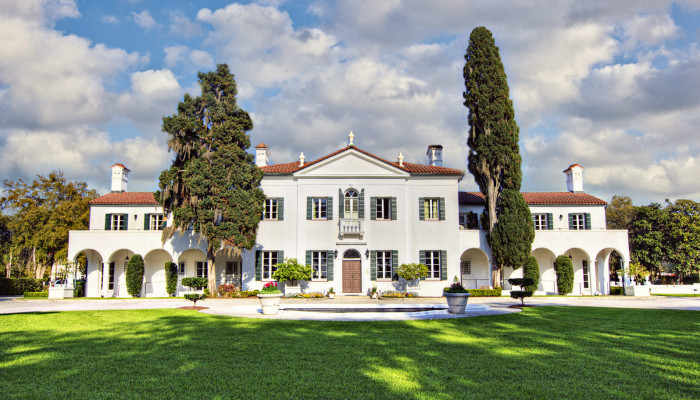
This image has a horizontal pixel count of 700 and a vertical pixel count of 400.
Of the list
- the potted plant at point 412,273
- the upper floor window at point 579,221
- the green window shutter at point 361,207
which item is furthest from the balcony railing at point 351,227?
the upper floor window at point 579,221

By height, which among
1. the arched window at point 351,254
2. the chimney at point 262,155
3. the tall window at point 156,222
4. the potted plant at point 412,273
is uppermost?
the chimney at point 262,155

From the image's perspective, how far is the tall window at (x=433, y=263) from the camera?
28453 mm

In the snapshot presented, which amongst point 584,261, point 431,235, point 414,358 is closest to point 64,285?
point 431,235

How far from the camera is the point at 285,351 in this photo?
372 inches

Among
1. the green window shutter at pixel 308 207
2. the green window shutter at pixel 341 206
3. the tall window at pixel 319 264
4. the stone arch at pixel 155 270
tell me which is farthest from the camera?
the stone arch at pixel 155 270

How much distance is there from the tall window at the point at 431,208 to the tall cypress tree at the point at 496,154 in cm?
320

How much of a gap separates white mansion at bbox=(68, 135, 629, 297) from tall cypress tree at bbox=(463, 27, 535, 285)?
149 cm

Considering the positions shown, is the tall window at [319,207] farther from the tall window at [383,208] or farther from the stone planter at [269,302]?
the stone planter at [269,302]

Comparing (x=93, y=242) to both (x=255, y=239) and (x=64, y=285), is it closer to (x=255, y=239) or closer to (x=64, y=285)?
(x=64, y=285)

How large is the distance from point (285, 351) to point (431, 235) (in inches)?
795

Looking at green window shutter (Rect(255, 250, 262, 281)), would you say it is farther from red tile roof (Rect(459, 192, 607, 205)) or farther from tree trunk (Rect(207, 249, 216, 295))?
red tile roof (Rect(459, 192, 607, 205))

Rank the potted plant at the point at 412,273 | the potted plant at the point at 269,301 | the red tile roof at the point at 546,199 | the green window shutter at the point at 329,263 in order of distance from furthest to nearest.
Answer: the red tile roof at the point at 546,199
the green window shutter at the point at 329,263
the potted plant at the point at 412,273
the potted plant at the point at 269,301

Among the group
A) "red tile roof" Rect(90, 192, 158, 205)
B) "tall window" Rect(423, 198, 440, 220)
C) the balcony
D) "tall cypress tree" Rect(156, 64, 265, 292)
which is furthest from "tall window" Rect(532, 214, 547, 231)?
"red tile roof" Rect(90, 192, 158, 205)

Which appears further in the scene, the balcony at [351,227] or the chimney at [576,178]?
the chimney at [576,178]
